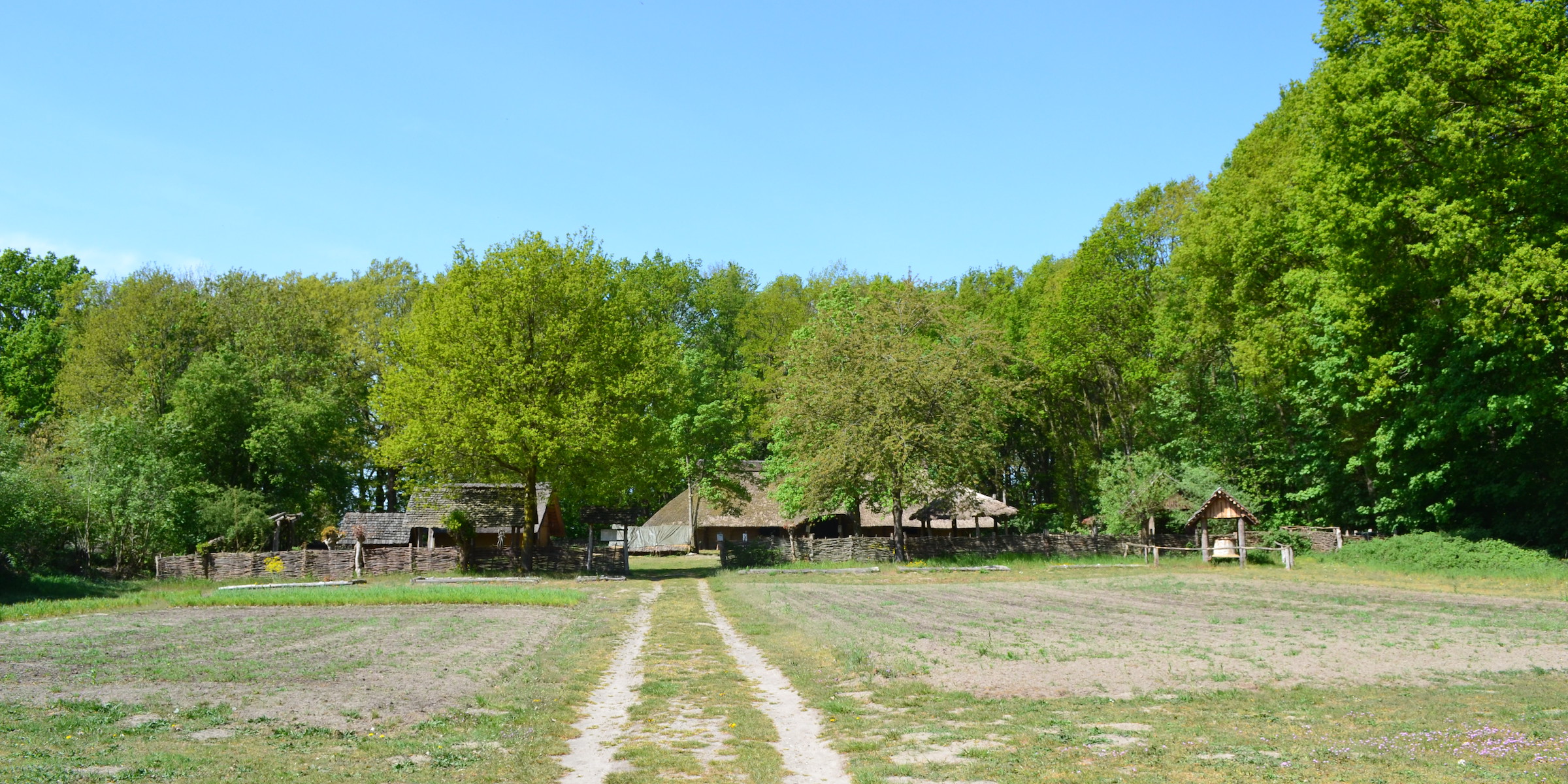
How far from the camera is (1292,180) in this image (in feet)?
133

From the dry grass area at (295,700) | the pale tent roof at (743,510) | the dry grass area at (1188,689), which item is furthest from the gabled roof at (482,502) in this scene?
the dry grass area at (1188,689)

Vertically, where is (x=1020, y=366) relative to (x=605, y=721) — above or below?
above

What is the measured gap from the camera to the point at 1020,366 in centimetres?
6278

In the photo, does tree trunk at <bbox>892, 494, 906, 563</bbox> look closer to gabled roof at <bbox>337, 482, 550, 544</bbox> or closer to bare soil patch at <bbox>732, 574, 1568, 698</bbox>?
bare soil patch at <bbox>732, 574, 1568, 698</bbox>

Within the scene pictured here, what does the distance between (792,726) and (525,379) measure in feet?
103

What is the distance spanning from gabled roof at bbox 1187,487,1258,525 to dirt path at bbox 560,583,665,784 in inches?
1199

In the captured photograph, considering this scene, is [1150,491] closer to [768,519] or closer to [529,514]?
[768,519]

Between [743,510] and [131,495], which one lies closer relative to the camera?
[131,495]

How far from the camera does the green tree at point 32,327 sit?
6306 cm

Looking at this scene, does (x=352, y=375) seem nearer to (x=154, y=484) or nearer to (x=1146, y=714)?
(x=154, y=484)

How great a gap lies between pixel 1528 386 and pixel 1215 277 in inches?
619

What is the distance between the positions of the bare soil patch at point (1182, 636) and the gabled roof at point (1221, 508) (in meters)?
11.8

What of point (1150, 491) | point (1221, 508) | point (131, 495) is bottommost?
point (1221, 508)

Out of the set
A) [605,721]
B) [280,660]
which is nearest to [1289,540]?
[605,721]
